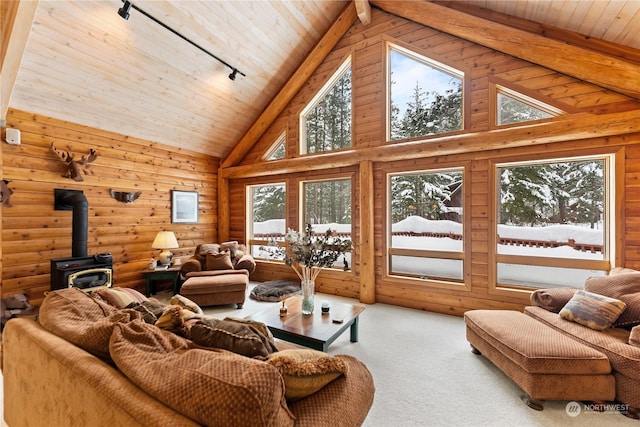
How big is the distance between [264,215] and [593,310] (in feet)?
16.5

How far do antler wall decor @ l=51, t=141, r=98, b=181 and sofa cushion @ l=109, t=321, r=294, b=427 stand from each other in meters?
3.97

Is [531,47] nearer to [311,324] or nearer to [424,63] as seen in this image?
[424,63]

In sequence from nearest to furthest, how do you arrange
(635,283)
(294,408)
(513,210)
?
1. (294,408)
2. (635,283)
3. (513,210)

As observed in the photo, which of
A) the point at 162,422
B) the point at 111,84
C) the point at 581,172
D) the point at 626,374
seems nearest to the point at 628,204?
the point at 581,172

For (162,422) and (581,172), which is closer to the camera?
(162,422)

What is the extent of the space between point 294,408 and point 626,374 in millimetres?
2415

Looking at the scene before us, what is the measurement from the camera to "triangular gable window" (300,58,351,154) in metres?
4.73

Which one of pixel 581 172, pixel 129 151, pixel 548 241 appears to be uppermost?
pixel 129 151

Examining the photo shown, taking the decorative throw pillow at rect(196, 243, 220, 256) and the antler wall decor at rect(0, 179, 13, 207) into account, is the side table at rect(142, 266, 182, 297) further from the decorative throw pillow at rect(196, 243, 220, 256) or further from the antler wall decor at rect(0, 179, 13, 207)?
the antler wall decor at rect(0, 179, 13, 207)

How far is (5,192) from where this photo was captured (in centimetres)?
328

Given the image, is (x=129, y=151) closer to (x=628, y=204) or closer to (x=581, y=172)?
(x=581, y=172)

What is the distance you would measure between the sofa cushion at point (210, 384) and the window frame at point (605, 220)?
11.7 feet

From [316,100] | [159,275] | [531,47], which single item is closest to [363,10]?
[316,100]

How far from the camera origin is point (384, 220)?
4.25m
